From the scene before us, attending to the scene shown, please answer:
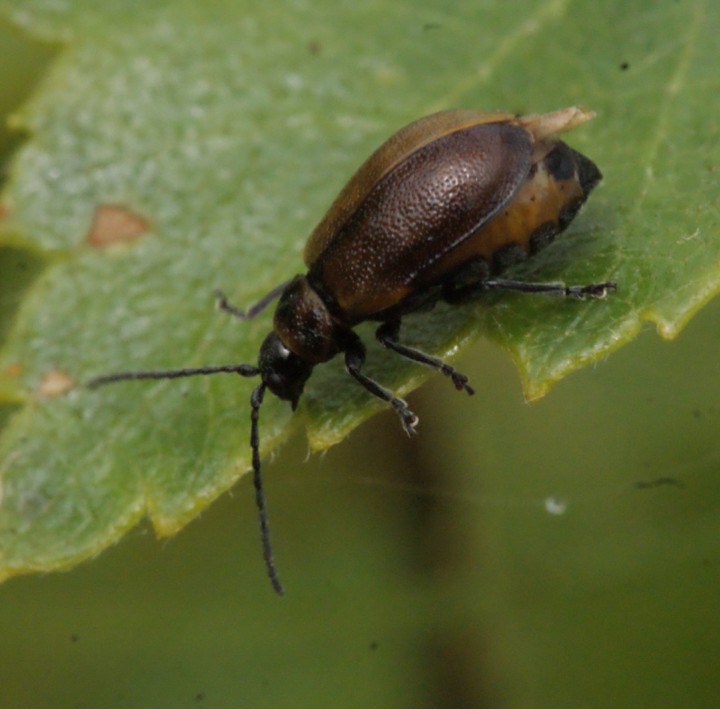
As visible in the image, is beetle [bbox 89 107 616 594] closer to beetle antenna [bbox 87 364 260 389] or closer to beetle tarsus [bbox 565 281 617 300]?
beetle tarsus [bbox 565 281 617 300]

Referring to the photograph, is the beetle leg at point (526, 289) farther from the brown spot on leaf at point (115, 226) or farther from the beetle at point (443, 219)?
the brown spot on leaf at point (115, 226)

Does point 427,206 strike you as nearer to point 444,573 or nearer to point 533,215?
point 533,215

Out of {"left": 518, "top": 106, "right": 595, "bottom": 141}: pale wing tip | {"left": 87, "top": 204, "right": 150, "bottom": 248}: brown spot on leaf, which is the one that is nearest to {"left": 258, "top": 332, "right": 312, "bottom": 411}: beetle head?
{"left": 87, "top": 204, "right": 150, "bottom": 248}: brown spot on leaf

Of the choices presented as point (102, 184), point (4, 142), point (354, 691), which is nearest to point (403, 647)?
point (354, 691)

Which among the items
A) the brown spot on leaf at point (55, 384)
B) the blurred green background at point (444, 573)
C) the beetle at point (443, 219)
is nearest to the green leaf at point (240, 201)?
the brown spot on leaf at point (55, 384)

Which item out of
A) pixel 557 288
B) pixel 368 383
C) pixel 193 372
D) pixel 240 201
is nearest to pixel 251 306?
pixel 193 372

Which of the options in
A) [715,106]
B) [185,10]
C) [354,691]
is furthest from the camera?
[185,10]

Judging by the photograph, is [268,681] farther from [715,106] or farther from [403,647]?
[715,106]
